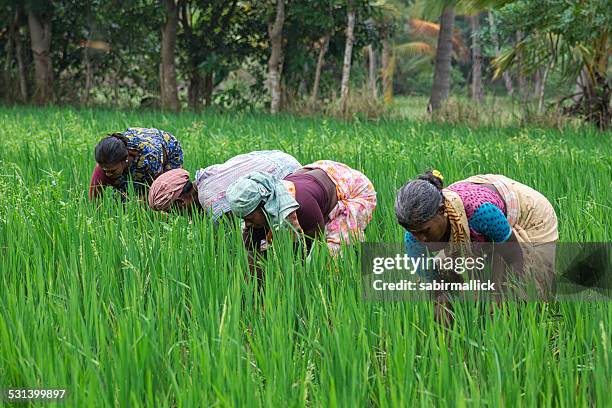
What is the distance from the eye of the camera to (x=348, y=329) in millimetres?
1972

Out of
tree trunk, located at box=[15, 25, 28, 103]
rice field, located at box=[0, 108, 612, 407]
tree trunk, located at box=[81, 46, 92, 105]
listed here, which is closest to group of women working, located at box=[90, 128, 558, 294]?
rice field, located at box=[0, 108, 612, 407]

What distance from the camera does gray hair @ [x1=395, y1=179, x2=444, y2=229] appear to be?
244cm

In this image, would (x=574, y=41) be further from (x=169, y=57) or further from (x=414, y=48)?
(x=414, y=48)

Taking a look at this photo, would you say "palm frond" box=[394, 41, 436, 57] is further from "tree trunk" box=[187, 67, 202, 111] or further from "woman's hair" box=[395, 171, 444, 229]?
"woman's hair" box=[395, 171, 444, 229]

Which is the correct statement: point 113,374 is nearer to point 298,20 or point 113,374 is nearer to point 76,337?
point 76,337

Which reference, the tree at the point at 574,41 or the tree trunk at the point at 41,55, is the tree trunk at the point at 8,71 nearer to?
the tree trunk at the point at 41,55

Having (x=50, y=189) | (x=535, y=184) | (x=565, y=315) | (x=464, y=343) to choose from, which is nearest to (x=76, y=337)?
(x=464, y=343)

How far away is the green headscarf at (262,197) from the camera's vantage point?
2816 millimetres

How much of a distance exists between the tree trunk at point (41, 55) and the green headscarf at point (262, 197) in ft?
41.7

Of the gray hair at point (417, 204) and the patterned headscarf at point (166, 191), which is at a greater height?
the gray hair at point (417, 204)

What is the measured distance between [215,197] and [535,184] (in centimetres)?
204

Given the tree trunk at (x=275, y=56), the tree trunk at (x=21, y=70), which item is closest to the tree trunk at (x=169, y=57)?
the tree trunk at (x=275, y=56)

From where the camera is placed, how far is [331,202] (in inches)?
128

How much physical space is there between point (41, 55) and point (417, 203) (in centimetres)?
1372
